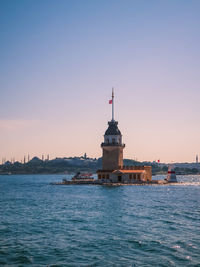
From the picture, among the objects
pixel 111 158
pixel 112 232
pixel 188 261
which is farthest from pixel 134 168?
pixel 188 261

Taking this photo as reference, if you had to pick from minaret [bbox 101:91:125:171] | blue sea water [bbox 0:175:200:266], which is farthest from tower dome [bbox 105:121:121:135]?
blue sea water [bbox 0:175:200:266]

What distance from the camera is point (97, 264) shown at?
2141 centimetres

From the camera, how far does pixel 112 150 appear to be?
107188mm

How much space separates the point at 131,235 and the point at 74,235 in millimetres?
4904

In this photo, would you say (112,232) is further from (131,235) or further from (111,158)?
(111,158)

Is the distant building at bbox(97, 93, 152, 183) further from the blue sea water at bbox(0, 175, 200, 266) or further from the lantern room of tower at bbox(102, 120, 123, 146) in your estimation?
the blue sea water at bbox(0, 175, 200, 266)

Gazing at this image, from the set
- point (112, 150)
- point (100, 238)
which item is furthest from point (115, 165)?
point (100, 238)

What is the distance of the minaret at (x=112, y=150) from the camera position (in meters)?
107

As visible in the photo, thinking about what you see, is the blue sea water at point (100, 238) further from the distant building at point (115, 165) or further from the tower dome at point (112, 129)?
the tower dome at point (112, 129)

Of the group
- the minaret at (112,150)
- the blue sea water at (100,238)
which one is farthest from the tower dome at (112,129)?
the blue sea water at (100,238)

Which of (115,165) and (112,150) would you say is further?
(112,150)

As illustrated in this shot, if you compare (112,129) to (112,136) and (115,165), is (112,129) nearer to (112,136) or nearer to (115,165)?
(112,136)

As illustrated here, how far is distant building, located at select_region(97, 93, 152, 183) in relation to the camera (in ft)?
341

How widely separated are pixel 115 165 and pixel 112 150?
4730mm
